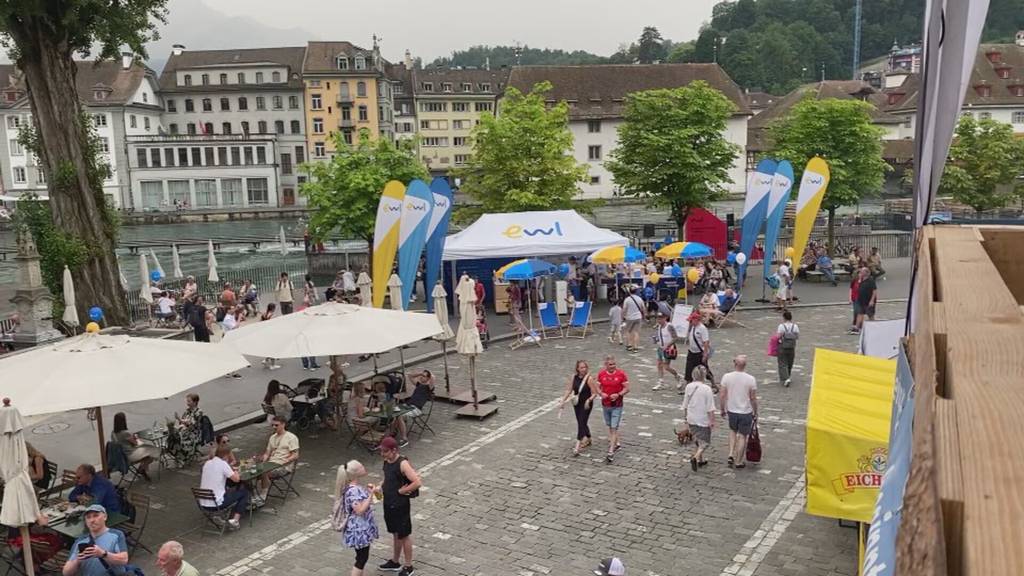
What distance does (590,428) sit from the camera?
46.5ft

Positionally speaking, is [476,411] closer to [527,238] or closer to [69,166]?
[527,238]

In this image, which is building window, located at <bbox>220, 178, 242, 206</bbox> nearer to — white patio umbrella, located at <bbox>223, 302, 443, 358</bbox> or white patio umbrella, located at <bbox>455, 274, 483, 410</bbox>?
white patio umbrella, located at <bbox>455, 274, 483, 410</bbox>

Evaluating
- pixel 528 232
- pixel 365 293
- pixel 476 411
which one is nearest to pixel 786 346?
pixel 476 411

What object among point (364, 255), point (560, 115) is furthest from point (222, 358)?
point (560, 115)

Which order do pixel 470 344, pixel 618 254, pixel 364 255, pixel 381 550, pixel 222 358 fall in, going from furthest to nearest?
pixel 364 255 → pixel 618 254 → pixel 470 344 → pixel 222 358 → pixel 381 550

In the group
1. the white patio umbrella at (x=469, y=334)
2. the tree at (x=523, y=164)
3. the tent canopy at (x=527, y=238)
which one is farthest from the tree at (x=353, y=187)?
the white patio umbrella at (x=469, y=334)

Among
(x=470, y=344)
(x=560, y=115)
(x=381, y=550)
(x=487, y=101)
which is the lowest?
(x=381, y=550)

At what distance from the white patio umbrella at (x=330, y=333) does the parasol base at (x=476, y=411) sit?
5.88 ft

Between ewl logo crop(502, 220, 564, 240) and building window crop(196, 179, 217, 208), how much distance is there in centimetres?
7017

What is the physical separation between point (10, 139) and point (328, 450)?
3385 inches

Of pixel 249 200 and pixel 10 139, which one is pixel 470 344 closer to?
pixel 249 200

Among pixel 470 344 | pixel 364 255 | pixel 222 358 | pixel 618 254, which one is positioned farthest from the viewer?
pixel 364 255

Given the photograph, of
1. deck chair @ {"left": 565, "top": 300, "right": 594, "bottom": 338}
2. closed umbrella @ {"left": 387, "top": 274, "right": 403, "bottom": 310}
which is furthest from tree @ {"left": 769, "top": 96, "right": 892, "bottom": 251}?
closed umbrella @ {"left": 387, "top": 274, "right": 403, "bottom": 310}

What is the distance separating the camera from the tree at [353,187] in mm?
32438
